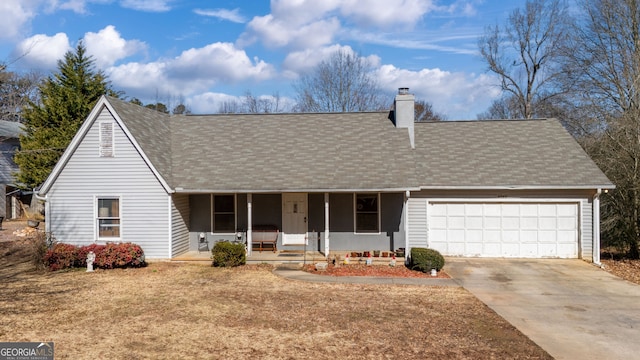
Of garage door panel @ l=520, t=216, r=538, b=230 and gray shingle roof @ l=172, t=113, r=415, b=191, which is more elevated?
gray shingle roof @ l=172, t=113, r=415, b=191

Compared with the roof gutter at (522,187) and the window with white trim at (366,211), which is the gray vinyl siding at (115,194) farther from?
the roof gutter at (522,187)

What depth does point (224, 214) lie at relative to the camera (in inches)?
712

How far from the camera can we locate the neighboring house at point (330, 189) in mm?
16266

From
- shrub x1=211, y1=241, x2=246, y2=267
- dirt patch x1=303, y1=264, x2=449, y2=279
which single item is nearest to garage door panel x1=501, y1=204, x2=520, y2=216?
dirt patch x1=303, y1=264, x2=449, y2=279

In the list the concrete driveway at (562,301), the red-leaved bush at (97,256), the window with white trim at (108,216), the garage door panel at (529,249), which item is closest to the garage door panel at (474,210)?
the concrete driveway at (562,301)

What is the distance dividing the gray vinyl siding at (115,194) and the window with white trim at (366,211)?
7.41 metres

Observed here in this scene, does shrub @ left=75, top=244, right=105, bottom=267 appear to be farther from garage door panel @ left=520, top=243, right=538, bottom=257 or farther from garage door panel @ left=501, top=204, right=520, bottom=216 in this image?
garage door panel @ left=520, top=243, right=538, bottom=257

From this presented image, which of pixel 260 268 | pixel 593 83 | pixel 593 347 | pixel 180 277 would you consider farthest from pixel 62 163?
pixel 593 83

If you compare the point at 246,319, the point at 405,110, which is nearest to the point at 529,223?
the point at 405,110

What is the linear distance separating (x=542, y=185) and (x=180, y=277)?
1355 centimetres

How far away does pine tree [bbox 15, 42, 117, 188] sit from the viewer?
3017 cm

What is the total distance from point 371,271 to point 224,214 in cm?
686

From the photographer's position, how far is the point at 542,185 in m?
16.5

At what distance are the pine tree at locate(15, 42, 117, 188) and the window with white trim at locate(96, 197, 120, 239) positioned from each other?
16.6 meters
